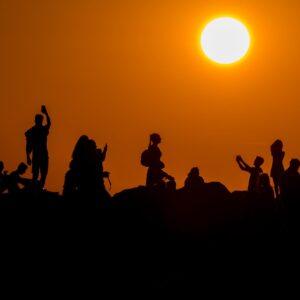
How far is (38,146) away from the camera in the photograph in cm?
2541

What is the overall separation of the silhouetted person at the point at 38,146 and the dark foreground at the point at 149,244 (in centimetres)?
131

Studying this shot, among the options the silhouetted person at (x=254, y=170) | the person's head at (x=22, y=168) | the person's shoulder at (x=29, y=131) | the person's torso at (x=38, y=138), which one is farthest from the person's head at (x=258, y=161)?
the person's head at (x=22, y=168)

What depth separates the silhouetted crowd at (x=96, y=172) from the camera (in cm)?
2205

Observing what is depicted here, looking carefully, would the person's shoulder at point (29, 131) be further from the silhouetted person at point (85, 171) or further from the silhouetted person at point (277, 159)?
the silhouetted person at point (277, 159)

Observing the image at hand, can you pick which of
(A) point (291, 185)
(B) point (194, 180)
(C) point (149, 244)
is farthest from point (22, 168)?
(A) point (291, 185)

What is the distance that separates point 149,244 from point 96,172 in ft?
8.39

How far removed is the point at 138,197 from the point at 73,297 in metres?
5.89

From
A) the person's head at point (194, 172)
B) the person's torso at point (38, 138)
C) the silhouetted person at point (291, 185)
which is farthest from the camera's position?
the person's head at point (194, 172)

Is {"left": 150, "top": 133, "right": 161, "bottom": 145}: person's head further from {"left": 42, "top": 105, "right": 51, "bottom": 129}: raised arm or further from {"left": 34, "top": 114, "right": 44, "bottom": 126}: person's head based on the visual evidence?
{"left": 34, "top": 114, "right": 44, "bottom": 126}: person's head

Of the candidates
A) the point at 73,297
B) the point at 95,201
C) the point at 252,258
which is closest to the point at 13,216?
the point at 95,201

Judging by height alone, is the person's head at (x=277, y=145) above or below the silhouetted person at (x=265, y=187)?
above

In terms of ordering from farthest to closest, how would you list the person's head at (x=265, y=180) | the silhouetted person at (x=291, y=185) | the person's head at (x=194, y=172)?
1. the person's head at (x=194, y=172)
2. the person's head at (x=265, y=180)
3. the silhouetted person at (x=291, y=185)

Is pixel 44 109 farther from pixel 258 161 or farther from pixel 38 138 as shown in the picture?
pixel 258 161

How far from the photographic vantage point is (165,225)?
77.8 feet
